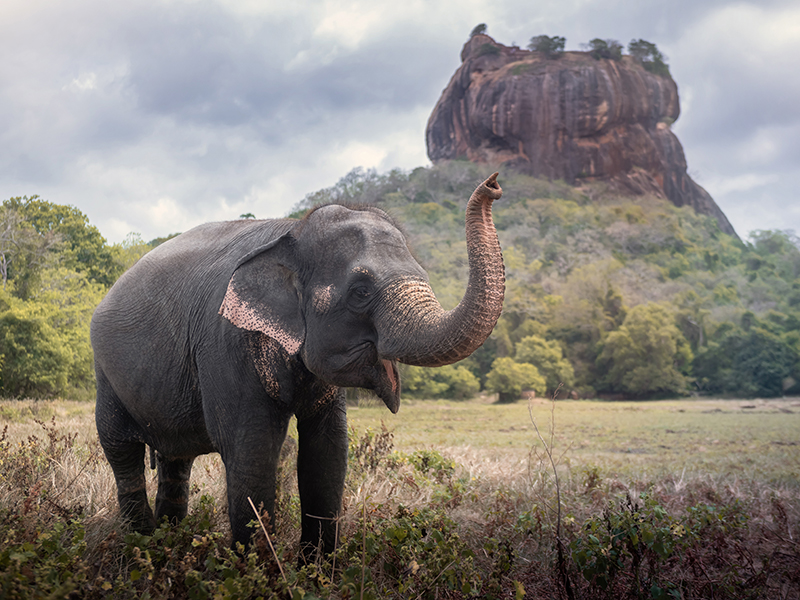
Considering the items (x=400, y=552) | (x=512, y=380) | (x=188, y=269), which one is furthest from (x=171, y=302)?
(x=512, y=380)

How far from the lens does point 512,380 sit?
3011 centimetres

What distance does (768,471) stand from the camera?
9.41 m

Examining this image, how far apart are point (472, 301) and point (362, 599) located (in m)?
1.40

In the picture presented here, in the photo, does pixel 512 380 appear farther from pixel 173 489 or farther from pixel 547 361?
pixel 173 489

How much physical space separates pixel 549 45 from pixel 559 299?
76436 millimetres

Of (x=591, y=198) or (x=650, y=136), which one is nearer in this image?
(x=591, y=198)

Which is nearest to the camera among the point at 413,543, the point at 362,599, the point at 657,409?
the point at 362,599

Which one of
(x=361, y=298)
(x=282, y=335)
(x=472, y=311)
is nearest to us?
(x=472, y=311)

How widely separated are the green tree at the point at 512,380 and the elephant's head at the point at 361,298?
2684cm

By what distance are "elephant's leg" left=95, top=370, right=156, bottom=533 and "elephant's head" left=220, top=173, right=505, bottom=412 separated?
1.84m

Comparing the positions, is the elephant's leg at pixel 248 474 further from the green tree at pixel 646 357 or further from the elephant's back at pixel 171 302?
the green tree at pixel 646 357

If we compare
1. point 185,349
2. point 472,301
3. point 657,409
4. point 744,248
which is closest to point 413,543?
point 472,301

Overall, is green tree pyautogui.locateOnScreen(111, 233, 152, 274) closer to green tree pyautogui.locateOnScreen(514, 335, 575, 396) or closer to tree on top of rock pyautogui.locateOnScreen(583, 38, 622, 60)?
green tree pyautogui.locateOnScreen(514, 335, 575, 396)

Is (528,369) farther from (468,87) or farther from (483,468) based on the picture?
(468,87)
